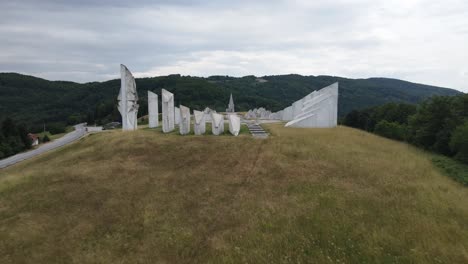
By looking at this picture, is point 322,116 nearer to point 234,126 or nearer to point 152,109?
point 234,126

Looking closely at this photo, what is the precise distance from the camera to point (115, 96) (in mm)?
99375

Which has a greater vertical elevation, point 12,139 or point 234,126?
point 234,126

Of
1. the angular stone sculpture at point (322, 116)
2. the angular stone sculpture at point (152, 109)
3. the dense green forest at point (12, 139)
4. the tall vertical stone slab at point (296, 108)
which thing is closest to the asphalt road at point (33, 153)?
the dense green forest at point (12, 139)

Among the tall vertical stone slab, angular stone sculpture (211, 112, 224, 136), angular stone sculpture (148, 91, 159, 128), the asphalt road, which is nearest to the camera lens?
angular stone sculpture (211, 112, 224, 136)

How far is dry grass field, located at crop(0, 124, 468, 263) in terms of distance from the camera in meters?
8.34

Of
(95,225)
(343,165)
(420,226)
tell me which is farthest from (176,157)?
(420,226)

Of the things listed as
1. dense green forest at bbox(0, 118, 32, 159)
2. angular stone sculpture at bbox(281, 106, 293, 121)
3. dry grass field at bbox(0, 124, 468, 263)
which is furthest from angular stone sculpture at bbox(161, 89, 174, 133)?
dense green forest at bbox(0, 118, 32, 159)

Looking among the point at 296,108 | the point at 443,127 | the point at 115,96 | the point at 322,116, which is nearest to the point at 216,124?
the point at 322,116

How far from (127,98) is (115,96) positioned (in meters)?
84.3

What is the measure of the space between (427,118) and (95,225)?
73.8 ft

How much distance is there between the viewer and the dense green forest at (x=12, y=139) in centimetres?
3694

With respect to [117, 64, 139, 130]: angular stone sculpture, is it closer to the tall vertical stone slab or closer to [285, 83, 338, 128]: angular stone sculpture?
[285, 83, 338, 128]: angular stone sculpture

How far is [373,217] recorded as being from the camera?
9.70 m

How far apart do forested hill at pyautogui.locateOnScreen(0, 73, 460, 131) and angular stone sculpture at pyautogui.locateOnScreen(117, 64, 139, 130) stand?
1363 inches
